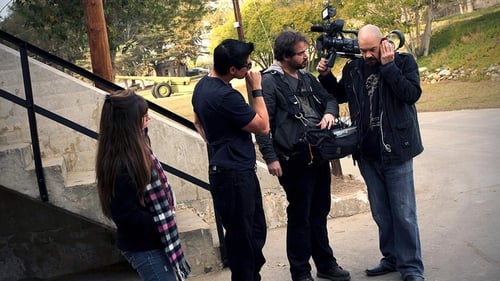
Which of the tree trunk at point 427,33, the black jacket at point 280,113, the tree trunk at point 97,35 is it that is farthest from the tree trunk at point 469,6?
the black jacket at point 280,113

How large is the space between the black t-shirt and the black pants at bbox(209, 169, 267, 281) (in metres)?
0.09

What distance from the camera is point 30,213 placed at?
621cm

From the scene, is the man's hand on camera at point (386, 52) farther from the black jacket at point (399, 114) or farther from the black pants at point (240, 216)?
the black pants at point (240, 216)

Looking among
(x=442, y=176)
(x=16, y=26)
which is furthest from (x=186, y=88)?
(x=442, y=176)

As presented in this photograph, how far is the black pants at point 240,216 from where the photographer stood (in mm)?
3967

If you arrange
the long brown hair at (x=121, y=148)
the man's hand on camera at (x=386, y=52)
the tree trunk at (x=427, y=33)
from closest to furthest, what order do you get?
the long brown hair at (x=121, y=148), the man's hand on camera at (x=386, y=52), the tree trunk at (x=427, y=33)

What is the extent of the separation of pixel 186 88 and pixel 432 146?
96.1 ft

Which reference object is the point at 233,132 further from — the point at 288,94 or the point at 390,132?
the point at 390,132

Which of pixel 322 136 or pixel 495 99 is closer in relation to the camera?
pixel 322 136

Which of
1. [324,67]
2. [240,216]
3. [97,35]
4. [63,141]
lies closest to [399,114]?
[324,67]

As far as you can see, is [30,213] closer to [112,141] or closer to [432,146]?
[112,141]

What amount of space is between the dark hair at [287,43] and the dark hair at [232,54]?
1.90 ft

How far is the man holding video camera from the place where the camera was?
430 cm

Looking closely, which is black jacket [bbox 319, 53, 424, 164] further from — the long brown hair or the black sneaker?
the long brown hair
